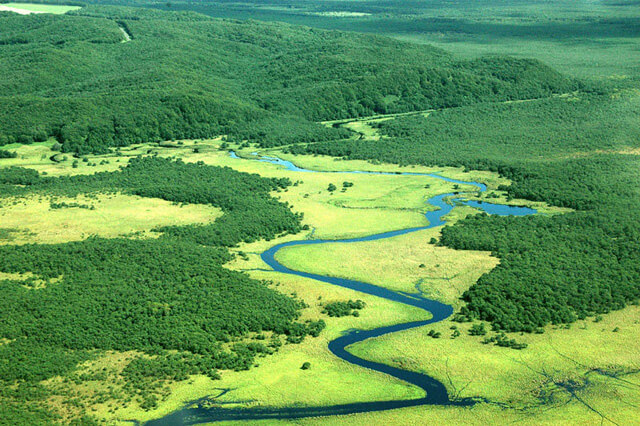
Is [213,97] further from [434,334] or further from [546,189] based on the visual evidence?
[434,334]

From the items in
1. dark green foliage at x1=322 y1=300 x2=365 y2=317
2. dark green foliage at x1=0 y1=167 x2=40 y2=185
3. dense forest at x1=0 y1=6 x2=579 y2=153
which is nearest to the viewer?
dark green foliage at x1=322 y1=300 x2=365 y2=317

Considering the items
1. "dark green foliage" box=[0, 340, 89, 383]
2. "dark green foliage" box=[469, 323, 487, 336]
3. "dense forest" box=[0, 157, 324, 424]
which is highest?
"dark green foliage" box=[469, 323, 487, 336]

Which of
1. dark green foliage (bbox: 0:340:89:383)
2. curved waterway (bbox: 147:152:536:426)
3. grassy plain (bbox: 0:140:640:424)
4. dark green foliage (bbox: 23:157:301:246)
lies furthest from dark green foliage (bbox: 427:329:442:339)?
dark green foliage (bbox: 23:157:301:246)

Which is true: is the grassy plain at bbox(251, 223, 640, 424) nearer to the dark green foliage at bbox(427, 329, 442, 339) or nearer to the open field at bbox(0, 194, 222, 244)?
the dark green foliage at bbox(427, 329, 442, 339)

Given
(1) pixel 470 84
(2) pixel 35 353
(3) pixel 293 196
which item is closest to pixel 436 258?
(3) pixel 293 196

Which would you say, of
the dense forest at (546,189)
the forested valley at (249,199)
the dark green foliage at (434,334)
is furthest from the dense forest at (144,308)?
the dense forest at (546,189)

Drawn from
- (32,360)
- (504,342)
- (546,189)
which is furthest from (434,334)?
(546,189)

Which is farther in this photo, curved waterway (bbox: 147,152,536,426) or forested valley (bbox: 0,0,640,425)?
forested valley (bbox: 0,0,640,425)
